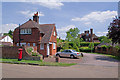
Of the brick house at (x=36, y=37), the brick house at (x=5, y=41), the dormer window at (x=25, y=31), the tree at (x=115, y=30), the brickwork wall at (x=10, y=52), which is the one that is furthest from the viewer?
the brick house at (x=5, y=41)

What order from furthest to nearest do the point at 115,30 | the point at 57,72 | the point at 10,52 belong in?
the point at 115,30
the point at 10,52
the point at 57,72

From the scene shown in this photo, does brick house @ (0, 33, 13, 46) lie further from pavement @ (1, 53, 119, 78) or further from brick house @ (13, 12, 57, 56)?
pavement @ (1, 53, 119, 78)

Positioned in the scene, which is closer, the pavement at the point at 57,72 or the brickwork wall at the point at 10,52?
the pavement at the point at 57,72

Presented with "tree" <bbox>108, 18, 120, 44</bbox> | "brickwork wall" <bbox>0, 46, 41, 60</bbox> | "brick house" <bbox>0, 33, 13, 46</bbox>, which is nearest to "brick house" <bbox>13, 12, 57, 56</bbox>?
"brickwork wall" <bbox>0, 46, 41, 60</bbox>

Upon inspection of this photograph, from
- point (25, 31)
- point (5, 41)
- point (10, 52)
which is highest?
point (25, 31)

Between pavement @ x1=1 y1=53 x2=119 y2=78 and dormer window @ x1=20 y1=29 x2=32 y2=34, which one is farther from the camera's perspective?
dormer window @ x1=20 y1=29 x2=32 y2=34

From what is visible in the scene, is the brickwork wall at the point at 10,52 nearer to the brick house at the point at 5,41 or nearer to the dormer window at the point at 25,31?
the dormer window at the point at 25,31

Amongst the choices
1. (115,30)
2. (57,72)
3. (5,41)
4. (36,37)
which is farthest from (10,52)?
(5,41)

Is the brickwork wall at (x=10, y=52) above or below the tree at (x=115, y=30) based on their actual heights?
below

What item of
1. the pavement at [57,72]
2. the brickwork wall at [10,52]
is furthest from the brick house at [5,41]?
the pavement at [57,72]

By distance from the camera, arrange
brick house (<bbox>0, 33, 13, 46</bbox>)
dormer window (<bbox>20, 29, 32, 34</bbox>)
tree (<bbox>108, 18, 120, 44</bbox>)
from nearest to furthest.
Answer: tree (<bbox>108, 18, 120, 44</bbox>) < dormer window (<bbox>20, 29, 32, 34</bbox>) < brick house (<bbox>0, 33, 13, 46</bbox>)

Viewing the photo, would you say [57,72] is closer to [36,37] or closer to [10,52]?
[10,52]

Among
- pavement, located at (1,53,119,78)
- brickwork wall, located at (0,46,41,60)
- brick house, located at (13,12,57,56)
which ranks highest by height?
brick house, located at (13,12,57,56)

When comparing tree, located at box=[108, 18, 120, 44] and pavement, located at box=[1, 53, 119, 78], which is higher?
tree, located at box=[108, 18, 120, 44]
